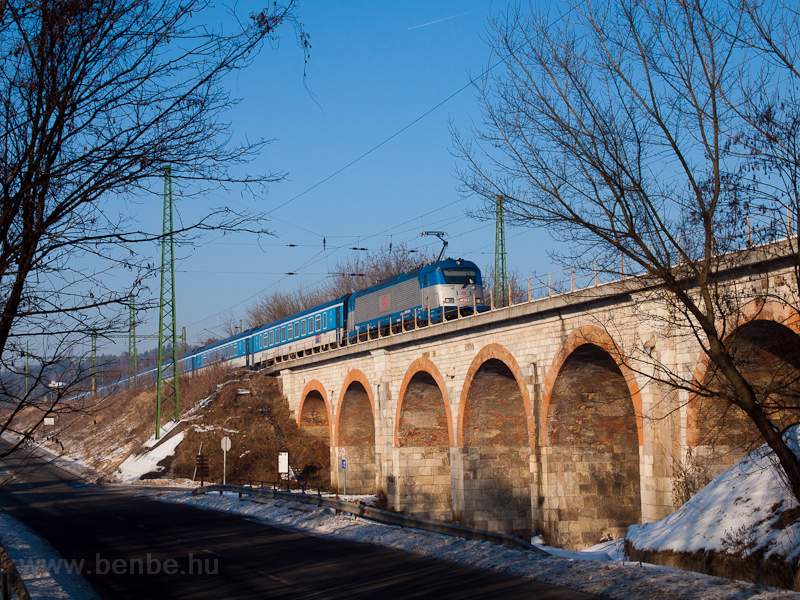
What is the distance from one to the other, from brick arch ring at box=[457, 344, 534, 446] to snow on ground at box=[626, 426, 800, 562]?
9.76 metres

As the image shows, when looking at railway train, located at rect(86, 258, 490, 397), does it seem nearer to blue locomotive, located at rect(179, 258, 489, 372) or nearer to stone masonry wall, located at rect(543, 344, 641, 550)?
blue locomotive, located at rect(179, 258, 489, 372)

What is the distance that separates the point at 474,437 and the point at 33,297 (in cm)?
2381

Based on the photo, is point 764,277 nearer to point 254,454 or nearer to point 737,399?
point 737,399

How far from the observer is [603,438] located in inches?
938

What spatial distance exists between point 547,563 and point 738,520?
3188 mm

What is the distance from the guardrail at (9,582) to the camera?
22.3ft

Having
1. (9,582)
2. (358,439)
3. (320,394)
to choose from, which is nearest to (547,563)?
(9,582)

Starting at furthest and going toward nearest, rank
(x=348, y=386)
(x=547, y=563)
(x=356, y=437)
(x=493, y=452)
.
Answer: (x=356, y=437) → (x=348, y=386) → (x=493, y=452) → (x=547, y=563)

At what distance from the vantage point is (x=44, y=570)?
13.2 m

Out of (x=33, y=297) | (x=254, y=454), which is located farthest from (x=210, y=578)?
(x=254, y=454)

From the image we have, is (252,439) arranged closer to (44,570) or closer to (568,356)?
(568,356)

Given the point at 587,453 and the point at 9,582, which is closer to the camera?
the point at 9,582

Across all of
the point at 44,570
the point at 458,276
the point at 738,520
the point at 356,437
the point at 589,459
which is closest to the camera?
the point at 738,520

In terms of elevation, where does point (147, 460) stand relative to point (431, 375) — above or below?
below
